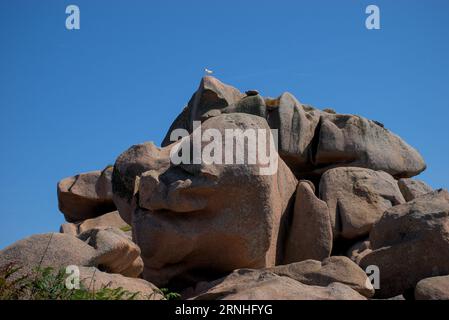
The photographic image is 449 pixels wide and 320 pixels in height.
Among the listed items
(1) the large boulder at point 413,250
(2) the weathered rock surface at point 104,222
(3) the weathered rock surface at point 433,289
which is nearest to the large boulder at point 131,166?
(1) the large boulder at point 413,250

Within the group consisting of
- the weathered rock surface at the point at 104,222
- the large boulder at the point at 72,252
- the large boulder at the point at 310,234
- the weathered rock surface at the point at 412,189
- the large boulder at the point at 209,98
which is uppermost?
the large boulder at the point at 209,98

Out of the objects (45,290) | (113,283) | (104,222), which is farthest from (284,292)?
Result: (104,222)

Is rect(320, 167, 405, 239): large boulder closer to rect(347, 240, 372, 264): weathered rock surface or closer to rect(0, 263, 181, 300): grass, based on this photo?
rect(347, 240, 372, 264): weathered rock surface

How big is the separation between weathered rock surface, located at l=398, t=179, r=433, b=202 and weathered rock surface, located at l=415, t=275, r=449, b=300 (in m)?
7.05

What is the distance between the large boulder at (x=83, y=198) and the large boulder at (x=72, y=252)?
43.9 feet

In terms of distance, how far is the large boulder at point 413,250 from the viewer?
1069 centimetres

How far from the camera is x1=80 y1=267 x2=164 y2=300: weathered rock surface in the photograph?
753 cm

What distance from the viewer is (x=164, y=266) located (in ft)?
38.4

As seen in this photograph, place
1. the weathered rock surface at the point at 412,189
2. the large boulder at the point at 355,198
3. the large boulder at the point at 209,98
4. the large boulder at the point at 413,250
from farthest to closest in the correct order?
the large boulder at the point at 209,98 < the weathered rock surface at the point at 412,189 < the large boulder at the point at 355,198 < the large boulder at the point at 413,250

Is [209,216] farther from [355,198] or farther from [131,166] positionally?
[355,198]

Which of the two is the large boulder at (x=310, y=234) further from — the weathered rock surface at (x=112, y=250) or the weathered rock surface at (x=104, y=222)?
the weathered rock surface at (x=104, y=222)

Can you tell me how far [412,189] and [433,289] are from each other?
782 cm

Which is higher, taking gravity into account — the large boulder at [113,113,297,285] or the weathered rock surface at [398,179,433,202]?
the large boulder at [113,113,297,285]

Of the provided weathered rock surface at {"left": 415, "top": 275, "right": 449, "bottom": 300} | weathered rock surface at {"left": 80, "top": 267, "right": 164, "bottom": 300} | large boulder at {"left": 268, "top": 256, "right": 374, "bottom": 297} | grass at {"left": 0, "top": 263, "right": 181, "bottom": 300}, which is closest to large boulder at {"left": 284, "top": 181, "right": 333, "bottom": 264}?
large boulder at {"left": 268, "top": 256, "right": 374, "bottom": 297}
